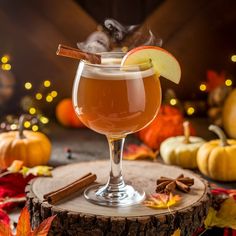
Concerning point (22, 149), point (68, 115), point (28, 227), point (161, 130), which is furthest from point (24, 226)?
point (68, 115)

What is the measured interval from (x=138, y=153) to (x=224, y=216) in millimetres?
846

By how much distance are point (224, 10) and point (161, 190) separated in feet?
5.45

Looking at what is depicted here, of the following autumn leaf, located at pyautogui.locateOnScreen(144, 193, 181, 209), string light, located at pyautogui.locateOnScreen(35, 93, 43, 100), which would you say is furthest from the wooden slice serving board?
string light, located at pyautogui.locateOnScreen(35, 93, 43, 100)

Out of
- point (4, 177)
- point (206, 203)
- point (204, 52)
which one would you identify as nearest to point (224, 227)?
point (206, 203)

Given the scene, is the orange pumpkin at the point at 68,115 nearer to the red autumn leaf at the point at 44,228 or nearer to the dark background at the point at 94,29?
the dark background at the point at 94,29

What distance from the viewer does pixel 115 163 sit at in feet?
5.34

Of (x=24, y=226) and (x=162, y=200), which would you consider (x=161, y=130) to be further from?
(x=24, y=226)

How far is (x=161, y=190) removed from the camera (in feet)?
5.48

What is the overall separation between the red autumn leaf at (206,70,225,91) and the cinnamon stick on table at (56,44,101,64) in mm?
1609

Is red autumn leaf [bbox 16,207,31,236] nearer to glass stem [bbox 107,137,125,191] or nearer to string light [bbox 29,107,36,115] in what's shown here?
glass stem [bbox 107,137,125,191]

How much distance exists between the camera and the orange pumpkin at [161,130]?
2.65 m

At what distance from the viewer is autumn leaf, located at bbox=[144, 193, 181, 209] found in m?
1.57

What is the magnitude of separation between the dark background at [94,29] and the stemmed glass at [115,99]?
1.46m

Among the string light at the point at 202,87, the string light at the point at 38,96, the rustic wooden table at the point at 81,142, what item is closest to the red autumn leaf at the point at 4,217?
the rustic wooden table at the point at 81,142
